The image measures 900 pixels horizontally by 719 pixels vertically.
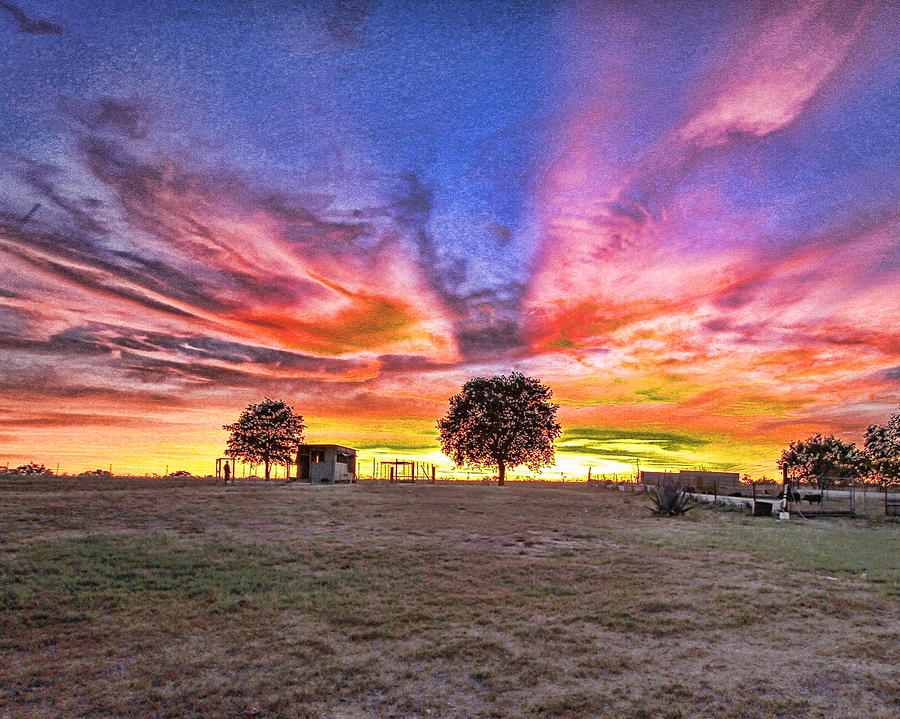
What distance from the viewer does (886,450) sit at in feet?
192

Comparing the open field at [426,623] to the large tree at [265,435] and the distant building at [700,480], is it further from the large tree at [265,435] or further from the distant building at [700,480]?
the large tree at [265,435]

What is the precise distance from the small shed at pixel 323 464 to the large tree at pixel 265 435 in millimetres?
17587

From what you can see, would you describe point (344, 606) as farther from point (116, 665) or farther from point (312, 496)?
point (312, 496)

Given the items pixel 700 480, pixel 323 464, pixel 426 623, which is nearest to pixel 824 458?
pixel 700 480

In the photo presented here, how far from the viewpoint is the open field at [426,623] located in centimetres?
670

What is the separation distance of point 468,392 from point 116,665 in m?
57.4

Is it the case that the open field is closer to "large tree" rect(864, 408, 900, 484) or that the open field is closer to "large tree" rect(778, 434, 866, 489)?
"large tree" rect(864, 408, 900, 484)

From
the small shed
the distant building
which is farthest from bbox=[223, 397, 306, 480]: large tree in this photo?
the distant building

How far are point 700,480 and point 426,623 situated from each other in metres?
49.8

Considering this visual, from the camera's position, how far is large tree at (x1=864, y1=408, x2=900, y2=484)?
5781 cm

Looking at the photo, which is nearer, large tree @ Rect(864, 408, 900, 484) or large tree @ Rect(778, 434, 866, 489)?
large tree @ Rect(864, 408, 900, 484)

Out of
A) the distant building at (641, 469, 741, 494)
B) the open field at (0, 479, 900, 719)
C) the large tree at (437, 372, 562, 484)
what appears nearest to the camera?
the open field at (0, 479, 900, 719)

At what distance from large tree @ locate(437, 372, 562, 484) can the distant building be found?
36.6 feet

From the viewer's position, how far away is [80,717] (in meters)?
6.17
